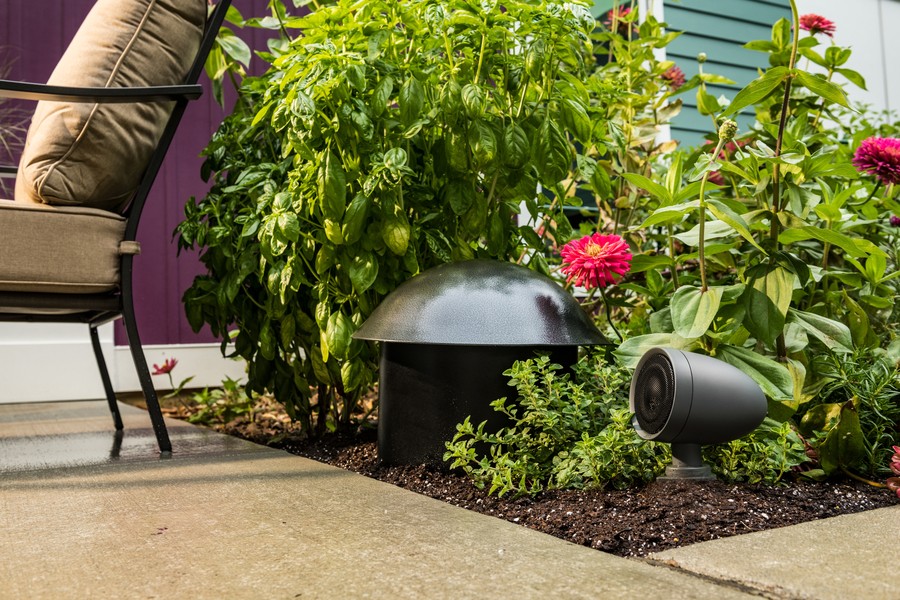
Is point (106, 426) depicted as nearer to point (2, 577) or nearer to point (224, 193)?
point (224, 193)

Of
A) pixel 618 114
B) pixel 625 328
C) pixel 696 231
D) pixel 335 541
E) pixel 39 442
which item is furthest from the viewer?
pixel 618 114

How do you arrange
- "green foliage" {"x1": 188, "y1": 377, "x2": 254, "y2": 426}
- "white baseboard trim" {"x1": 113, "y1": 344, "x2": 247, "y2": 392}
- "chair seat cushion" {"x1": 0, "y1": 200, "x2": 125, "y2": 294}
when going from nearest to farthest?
"chair seat cushion" {"x1": 0, "y1": 200, "x2": 125, "y2": 294}
"green foliage" {"x1": 188, "y1": 377, "x2": 254, "y2": 426}
"white baseboard trim" {"x1": 113, "y1": 344, "x2": 247, "y2": 392}

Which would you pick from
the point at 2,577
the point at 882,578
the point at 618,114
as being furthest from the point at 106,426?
the point at 882,578

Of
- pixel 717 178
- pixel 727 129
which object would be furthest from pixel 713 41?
pixel 727 129

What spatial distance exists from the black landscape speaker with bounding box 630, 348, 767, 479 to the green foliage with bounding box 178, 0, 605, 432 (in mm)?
601

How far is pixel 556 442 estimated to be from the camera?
1.59 m

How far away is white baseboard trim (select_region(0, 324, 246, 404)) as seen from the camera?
3.48 meters

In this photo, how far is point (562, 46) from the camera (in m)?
1.81

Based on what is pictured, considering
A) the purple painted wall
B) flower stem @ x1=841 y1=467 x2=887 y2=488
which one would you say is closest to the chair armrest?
flower stem @ x1=841 y1=467 x2=887 y2=488

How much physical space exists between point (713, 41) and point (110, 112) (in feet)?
12.7

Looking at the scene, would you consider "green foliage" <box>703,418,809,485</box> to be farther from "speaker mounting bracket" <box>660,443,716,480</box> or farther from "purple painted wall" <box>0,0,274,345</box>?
"purple painted wall" <box>0,0,274,345</box>

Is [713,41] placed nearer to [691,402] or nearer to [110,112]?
[110,112]

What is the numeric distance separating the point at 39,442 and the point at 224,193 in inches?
37.4

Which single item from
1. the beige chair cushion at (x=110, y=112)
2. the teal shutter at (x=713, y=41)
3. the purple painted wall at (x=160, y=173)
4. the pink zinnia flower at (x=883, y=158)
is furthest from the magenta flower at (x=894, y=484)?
the teal shutter at (x=713, y=41)
